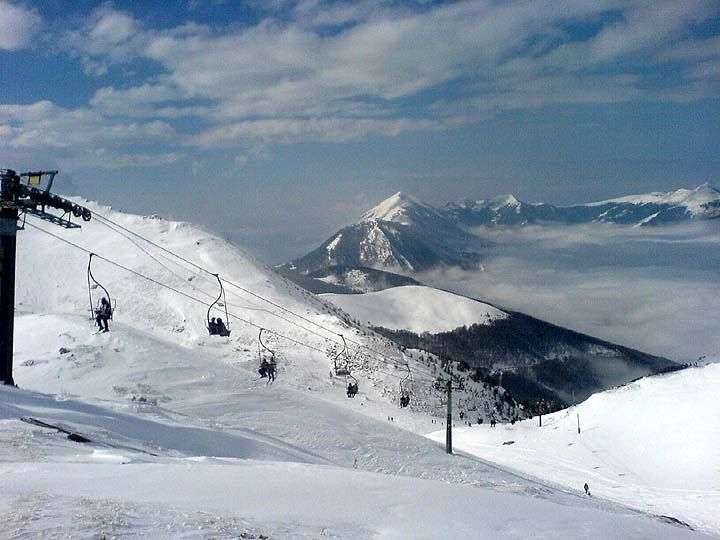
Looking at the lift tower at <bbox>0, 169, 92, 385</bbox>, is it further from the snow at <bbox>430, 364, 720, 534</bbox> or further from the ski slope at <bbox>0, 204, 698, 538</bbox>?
the snow at <bbox>430, 364, 720, 534</bbox>

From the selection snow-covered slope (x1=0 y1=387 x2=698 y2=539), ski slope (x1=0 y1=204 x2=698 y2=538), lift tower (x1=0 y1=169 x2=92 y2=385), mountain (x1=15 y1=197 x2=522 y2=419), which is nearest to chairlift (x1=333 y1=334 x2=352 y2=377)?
mountain (x1=15 y1=197 x2=522 y2=419)

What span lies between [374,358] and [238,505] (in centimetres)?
10137

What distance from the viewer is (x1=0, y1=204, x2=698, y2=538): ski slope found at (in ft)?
30.1

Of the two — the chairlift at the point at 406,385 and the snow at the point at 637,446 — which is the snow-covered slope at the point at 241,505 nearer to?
the snow at the point at 637,446

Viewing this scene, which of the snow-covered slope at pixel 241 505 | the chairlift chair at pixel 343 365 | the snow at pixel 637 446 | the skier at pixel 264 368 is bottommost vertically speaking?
the snow at pixel 637 446

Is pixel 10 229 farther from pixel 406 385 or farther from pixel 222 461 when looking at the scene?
pixel 406 385

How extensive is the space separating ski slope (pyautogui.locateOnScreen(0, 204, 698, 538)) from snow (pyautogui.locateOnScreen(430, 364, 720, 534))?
10.6 meters

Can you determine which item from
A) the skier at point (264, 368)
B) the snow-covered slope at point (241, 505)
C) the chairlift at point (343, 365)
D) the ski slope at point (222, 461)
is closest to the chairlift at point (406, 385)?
the ski slope at point (222, 461)

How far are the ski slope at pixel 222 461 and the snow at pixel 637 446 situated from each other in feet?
34.8

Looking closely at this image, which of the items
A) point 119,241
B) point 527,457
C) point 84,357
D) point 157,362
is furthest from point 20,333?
point 119,241

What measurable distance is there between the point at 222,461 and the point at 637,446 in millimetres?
58954

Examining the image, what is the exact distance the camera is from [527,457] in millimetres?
58375

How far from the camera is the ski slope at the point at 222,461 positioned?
917cm

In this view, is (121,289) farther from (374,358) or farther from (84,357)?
(84,357)
